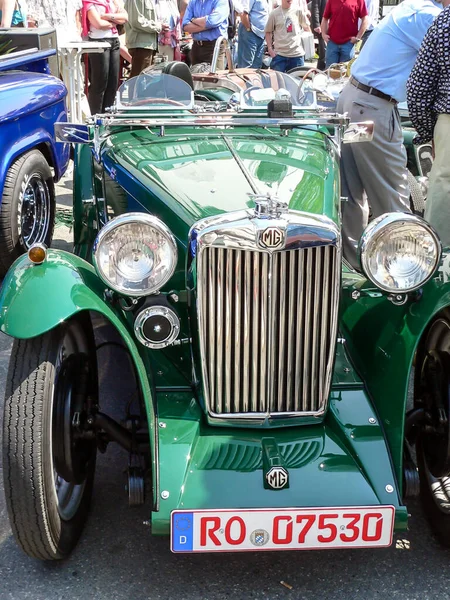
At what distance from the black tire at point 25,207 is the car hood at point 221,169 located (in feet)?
4.45

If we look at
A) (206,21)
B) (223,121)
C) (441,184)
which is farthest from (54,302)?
(206,21)

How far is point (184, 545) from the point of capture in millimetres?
2182

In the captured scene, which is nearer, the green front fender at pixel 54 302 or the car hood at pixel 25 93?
the green front fender at pixel 54 302

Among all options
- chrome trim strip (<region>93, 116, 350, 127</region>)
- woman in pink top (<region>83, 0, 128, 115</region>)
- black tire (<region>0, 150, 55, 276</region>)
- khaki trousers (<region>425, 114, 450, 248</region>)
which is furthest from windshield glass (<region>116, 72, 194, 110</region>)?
woman in pink top (<region>83, 0, 128, 115</region>)

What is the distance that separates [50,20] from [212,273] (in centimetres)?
593

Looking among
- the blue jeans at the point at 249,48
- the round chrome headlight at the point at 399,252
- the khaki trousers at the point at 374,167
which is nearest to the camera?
the round chrome headlight at the point at 399,252

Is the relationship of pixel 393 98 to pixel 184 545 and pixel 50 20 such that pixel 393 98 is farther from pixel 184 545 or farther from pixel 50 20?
pixel 50 20

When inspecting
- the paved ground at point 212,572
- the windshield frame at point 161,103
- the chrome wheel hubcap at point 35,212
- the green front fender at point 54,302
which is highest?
the windshield frame at point 161,103

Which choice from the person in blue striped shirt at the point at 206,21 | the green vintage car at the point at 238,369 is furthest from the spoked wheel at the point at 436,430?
the person in blue striped shirt at the point at 206,21

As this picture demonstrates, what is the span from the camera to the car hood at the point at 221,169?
253 centimetres

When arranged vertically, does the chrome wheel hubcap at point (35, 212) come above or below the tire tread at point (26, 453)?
below

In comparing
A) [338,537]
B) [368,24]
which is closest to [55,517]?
[338,537]

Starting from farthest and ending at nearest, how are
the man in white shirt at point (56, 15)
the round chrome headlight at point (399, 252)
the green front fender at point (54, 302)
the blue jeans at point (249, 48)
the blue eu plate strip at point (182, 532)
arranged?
the blue jeans at point (249, 48) < the man in white shirt at point (56, 15) < the round chrome headlight at point (399, 252) < the green front fender at point (54, 302) < the blue eu plate strip at point (182, 532)

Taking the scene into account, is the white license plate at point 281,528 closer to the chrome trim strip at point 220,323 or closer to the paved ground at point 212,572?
the paved ground at point 212,572
